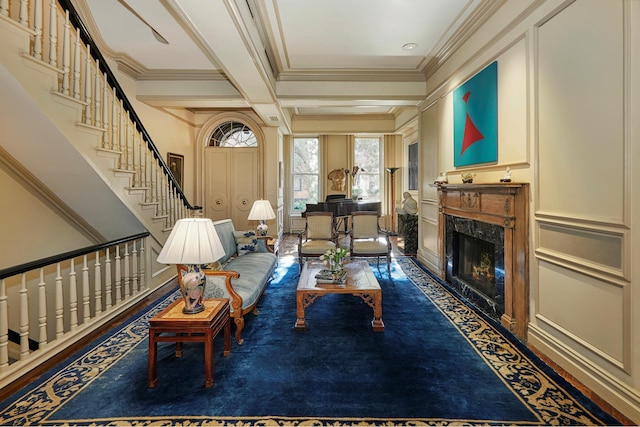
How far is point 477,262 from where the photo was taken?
11.9 feet

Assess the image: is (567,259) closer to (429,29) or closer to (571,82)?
(571,82)

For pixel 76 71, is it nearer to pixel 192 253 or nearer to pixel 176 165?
pixel 192 253

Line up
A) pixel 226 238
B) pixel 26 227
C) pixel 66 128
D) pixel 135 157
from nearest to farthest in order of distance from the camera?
pixel 66 128
pixel 26 227
pixel 135 157
pixel 226 238

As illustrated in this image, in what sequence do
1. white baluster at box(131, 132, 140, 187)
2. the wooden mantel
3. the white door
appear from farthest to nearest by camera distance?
the white door → white baluster at box(131, 132, 140, 187) → the wooden mantel

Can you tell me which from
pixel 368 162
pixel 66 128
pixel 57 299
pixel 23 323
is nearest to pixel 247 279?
pixel 57 299

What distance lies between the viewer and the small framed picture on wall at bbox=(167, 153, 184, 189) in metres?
6.38

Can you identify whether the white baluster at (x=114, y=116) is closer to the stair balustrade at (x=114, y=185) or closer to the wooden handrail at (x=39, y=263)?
the stair balustrade at (x=114, y=185)

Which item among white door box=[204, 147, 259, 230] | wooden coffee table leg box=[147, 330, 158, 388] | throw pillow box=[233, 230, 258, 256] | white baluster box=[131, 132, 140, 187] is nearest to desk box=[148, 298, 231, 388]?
wooden coffee table leg box=[147, 330, 158, 388]

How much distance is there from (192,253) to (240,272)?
1.30 meters

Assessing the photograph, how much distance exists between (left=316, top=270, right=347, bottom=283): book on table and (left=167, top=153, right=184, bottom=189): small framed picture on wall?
4.81 metres

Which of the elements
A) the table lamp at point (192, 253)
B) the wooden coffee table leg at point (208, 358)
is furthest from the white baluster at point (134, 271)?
A: the wooden coffee table leg at point (208, 358)

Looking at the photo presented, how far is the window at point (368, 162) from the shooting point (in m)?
8.84

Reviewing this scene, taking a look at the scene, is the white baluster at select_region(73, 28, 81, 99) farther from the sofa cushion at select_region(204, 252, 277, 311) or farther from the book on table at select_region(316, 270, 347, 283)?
the book on table at select_region(316, 270, 347, 283)

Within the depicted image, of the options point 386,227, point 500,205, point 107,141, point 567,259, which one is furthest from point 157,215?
point 386,227
